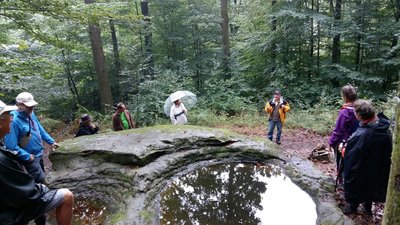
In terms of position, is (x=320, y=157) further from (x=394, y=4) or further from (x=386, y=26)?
(x=394, y=4)

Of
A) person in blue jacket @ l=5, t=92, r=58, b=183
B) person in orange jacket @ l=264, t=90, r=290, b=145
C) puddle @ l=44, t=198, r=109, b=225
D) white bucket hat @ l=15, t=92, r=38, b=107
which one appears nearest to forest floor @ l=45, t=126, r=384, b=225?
person in orange jacket @ l=264, t=90, r=290, b=145

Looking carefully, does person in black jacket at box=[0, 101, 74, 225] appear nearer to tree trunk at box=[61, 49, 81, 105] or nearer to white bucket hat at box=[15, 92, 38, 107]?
white bucket hat at box=[15, 92, 38, 107]

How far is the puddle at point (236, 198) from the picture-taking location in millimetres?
4242

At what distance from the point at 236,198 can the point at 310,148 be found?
4.56 meters

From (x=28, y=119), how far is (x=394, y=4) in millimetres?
14749

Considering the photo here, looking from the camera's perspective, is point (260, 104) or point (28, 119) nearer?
point (28, 119)

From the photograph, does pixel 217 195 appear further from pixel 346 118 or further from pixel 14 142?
pixel 14 142

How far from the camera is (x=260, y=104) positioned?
14.4 meters

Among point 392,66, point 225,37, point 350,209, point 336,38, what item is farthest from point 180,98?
point 392,66

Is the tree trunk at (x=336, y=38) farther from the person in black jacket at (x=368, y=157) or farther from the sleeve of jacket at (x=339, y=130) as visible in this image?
the person in black jacket at (x=368, y=157)

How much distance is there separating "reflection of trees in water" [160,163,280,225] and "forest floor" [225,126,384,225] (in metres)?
1.22

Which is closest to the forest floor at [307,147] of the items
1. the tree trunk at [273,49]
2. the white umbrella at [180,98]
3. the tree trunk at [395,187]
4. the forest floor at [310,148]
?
the forest floor at [310,148]

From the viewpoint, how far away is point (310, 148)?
27.9 feet

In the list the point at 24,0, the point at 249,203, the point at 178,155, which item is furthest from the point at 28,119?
the point at 249,203
